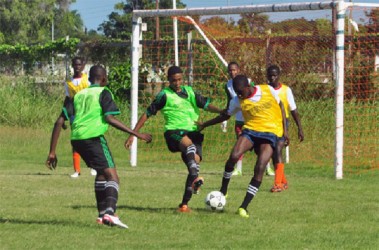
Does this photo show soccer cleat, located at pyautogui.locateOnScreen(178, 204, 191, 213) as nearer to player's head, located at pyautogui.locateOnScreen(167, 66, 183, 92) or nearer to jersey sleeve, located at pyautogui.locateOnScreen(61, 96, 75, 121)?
player's head, located at pyautogui.locateOnScreen(167, 66, 183, 92)

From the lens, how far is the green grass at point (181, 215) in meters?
9.11

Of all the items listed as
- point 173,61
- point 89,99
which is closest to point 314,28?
point 173,61

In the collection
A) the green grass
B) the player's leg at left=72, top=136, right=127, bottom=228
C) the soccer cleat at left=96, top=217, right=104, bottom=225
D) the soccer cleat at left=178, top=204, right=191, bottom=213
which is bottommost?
the green grass

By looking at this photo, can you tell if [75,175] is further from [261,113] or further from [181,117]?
[261,113]

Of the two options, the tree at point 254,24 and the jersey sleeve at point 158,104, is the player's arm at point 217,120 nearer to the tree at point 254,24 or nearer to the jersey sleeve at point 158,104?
the jersey sleeve at point 158,104

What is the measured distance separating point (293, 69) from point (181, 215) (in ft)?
29.2

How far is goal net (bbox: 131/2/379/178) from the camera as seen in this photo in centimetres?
1698

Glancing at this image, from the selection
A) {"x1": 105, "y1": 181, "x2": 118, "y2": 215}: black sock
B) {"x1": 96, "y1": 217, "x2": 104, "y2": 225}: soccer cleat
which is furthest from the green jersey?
{"x1": 96, "y1": 217, "x2": 104, "y2": 225}: soccer cleat

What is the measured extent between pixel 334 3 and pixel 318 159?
4.14m

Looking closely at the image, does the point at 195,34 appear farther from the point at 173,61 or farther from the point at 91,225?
the point at 91,225

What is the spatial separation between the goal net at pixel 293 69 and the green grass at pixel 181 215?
1.23 m

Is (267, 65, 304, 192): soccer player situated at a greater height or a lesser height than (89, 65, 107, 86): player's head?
lesser

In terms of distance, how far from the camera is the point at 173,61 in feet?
66.5

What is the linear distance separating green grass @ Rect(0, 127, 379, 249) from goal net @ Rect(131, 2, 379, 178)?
123 centimetres
